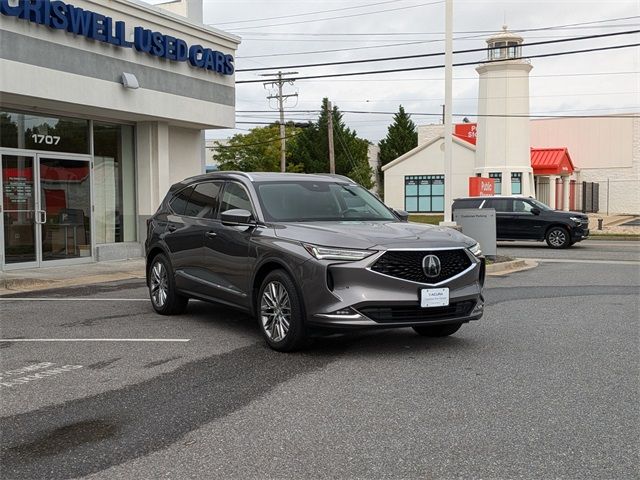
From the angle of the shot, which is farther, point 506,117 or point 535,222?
point 506,117

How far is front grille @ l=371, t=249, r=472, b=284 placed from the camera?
6.35 metres

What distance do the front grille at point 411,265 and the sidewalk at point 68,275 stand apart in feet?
25.6

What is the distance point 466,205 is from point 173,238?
56.6 feet

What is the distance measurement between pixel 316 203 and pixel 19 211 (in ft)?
29.8

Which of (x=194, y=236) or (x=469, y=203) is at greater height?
(x=469, y=203)

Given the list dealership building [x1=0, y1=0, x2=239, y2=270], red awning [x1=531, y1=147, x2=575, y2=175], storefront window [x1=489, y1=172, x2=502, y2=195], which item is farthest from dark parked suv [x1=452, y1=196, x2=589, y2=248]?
red awning [x1=531, y1=147, x2=575, y2=175]

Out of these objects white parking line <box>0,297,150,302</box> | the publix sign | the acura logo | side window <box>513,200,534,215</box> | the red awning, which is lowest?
white parking line <box>0,297,150,302</box>

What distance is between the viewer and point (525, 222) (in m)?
23.1

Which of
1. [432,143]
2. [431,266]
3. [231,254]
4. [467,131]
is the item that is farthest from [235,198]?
[467,131]

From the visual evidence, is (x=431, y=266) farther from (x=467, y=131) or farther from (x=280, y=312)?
(x=467, y=131)

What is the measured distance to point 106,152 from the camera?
17.0 meters

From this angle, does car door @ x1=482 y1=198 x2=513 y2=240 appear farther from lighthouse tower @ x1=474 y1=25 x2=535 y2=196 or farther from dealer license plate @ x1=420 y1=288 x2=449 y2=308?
dealer license plate @ x1=420 y1=288 x2=449 y2=308

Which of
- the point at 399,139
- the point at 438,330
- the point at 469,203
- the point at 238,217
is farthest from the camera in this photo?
the point at 399,139

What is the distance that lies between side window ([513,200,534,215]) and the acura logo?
17.6 m
